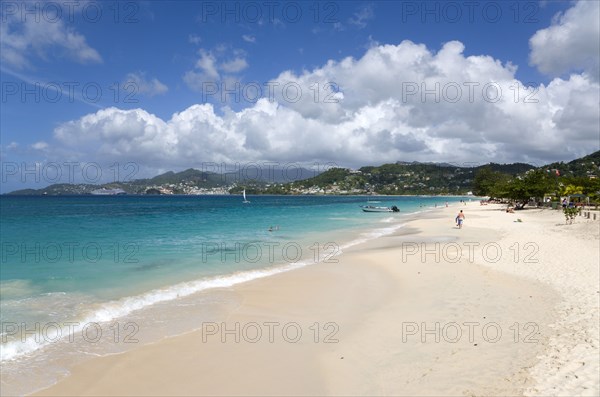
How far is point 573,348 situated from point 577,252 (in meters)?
14.7

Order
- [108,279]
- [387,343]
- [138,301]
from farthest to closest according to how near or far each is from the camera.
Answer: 1. [108,279]
2. [138,301]
3. [387,343]

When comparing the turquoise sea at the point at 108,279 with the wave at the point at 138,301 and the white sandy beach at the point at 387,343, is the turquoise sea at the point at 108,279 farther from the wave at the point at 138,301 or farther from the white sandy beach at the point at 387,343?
the white sandy beach at the point at 387,343

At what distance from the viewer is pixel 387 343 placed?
8.95m

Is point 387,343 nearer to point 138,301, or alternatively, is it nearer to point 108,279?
point 138,301

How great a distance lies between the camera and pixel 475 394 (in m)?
6.32

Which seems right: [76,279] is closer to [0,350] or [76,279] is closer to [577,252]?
[0,350]

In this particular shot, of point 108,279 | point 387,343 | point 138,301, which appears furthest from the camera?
point 108,279

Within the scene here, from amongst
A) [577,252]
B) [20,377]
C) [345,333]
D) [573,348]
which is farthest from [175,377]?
[577,252]

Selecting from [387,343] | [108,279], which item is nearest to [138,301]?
[108,279]

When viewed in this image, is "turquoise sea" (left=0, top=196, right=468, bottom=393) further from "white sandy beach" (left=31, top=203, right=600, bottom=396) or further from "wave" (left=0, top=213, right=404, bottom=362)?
"white sandy beach" (left=31, top=203, right=600, bottom=396)

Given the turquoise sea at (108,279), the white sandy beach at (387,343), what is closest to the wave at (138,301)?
the turquoise sea at (108,279)

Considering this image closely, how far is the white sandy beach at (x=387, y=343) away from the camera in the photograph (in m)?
6.97

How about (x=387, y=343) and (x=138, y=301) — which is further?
(x=138, y=301)

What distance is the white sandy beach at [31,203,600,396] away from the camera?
6.97m
